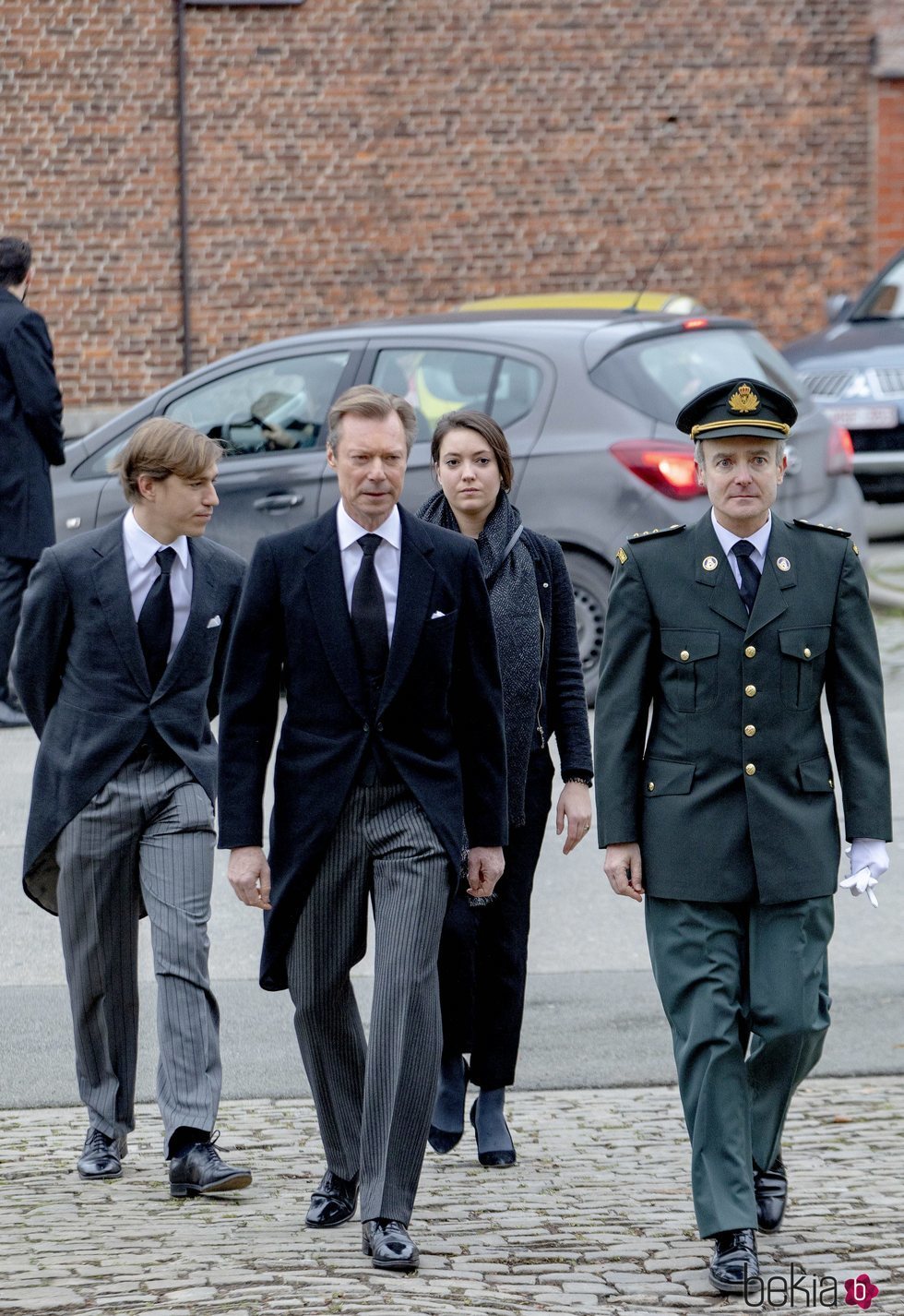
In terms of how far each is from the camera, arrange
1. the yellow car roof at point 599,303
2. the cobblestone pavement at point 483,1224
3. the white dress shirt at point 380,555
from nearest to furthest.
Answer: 1. the cobblestone pavement at point 483,1224
2. the white dress shirt at point 380,555
3. the yellow car roof at point 599,303

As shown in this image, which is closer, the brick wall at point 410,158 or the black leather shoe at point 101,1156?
the black leather shoe at point 101,1156

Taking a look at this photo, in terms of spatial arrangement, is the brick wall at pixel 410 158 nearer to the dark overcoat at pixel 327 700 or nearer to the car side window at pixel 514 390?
the car side window at pixel 514 390

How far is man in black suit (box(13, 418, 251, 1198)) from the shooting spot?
4.94 m

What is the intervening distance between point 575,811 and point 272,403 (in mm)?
5449

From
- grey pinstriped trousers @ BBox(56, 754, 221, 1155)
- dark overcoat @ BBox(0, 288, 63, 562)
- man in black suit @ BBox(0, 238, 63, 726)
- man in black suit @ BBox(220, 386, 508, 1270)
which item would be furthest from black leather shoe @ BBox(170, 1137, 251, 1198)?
dark overcoat @ BBox(0, 288, 63, 562)

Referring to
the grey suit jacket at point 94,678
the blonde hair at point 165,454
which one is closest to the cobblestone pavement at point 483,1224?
the grey suit jacket at point 94,678

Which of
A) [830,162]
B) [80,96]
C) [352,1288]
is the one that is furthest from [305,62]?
[352,1288]

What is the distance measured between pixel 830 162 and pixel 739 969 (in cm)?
1596

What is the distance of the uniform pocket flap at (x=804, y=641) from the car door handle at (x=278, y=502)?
5883 millimetres

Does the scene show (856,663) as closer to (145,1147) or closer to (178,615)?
(178,615)

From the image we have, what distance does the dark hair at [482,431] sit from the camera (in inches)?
201

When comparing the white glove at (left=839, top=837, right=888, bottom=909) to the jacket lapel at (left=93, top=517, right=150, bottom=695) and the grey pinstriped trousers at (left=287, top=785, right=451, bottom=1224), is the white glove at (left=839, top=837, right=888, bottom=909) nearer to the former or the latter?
the grey pinstriped trousers at (left=287, top=785, right=451, bottom=1224)

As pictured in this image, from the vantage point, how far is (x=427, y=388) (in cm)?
1010

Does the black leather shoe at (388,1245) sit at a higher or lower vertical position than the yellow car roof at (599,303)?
lower
